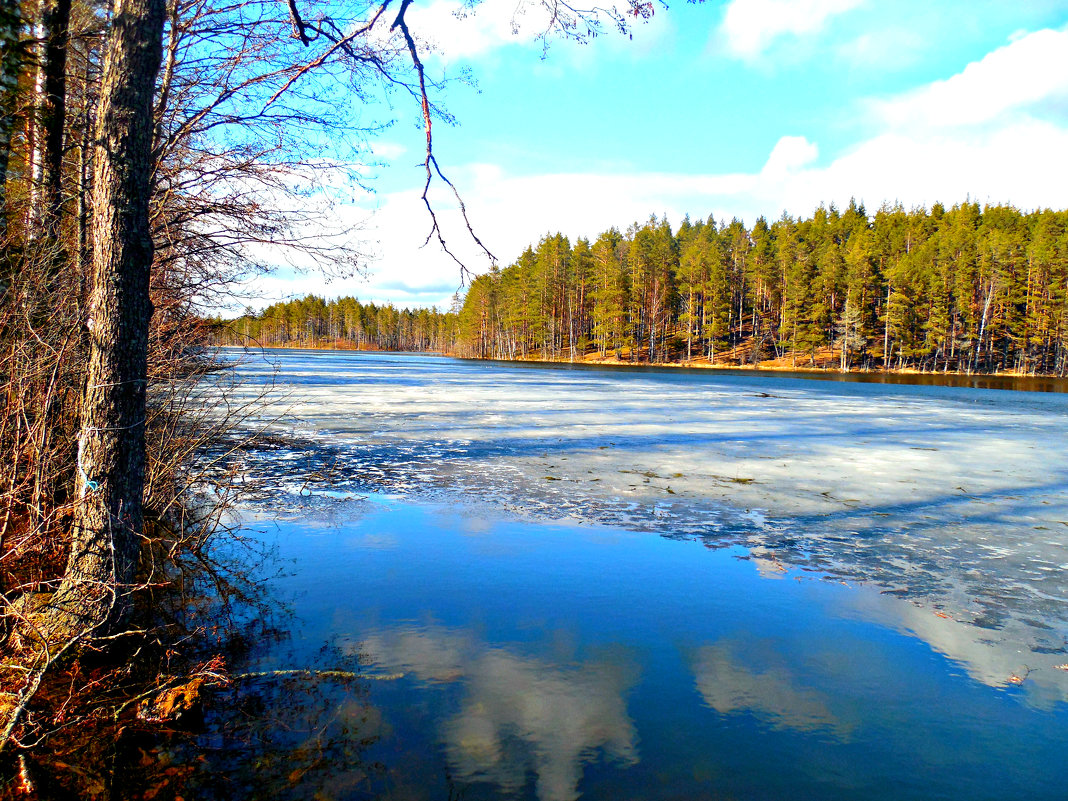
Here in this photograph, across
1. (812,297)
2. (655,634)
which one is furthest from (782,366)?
(655,634)

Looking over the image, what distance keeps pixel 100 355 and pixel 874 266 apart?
76.9 m

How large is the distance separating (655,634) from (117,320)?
388 cm

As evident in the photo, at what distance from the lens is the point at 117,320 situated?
336cm

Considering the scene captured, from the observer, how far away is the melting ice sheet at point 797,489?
4523mm

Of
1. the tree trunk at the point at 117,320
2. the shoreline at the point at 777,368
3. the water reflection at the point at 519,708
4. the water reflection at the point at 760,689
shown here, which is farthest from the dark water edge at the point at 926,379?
the tree trunk at the point at 117,320

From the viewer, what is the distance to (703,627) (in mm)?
4430

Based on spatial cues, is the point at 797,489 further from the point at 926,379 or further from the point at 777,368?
the point at 777,368

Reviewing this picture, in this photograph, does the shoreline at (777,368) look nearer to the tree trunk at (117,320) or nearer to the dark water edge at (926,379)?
the dark water edge at (926,379)

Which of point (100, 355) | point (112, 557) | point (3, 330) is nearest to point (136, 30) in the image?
point (100, 355)

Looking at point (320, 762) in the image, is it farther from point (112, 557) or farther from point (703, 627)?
point (703, 627)

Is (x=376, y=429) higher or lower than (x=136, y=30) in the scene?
lower

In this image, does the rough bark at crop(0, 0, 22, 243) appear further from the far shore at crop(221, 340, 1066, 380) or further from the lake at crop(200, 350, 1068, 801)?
the far shore at crop(221, 340, 1066, 380)

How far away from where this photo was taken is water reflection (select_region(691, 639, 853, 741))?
338 cm

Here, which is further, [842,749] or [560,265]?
[560,265]
